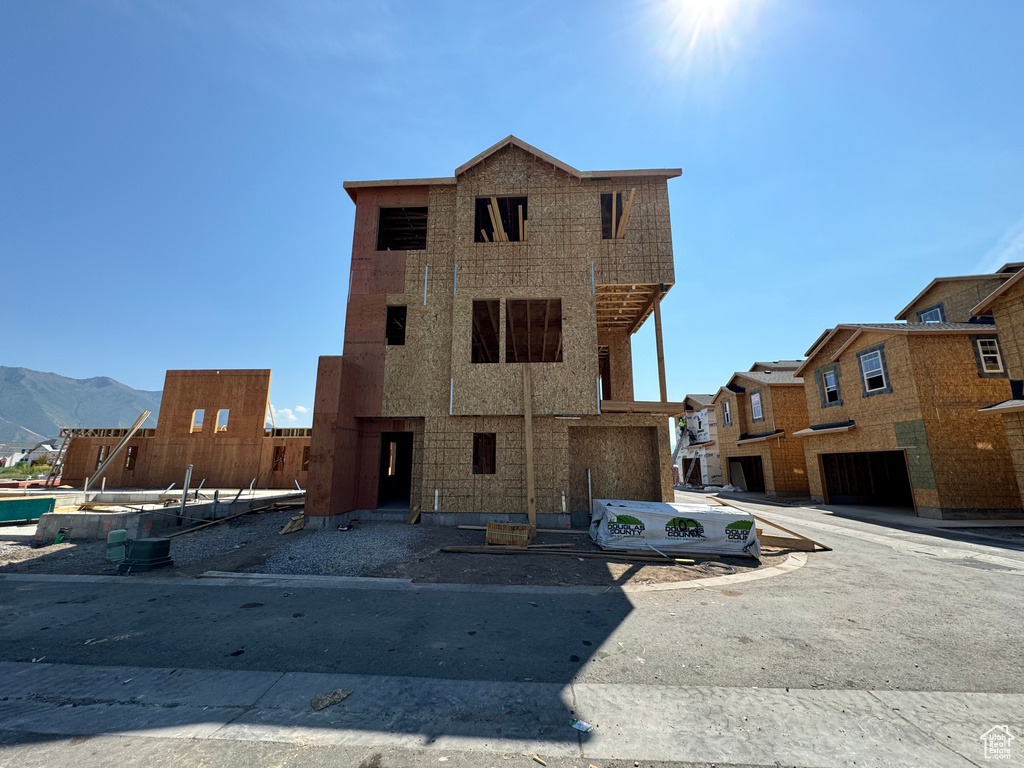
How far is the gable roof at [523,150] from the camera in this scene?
15844 mm

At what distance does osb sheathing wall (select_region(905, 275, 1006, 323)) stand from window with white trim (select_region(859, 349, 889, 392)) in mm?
7524

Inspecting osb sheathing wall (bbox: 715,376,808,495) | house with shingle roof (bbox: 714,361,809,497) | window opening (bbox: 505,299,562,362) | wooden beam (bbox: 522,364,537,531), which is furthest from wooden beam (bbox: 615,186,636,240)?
osb sheathing wall (bbox: 715,376,808,495)

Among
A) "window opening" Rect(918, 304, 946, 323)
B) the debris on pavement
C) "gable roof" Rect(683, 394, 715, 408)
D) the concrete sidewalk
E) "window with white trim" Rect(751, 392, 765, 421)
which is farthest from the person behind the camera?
"gable roof" Rect(683, 394, 715, 408)

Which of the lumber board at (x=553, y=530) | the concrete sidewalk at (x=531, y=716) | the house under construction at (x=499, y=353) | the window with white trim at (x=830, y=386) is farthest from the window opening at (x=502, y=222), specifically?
the window with white trim at (x=830, y=386)

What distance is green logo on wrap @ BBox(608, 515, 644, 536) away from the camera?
10.6 meters

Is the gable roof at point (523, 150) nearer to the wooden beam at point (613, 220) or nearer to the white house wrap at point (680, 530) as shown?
the wooden beam at point (613, 220)

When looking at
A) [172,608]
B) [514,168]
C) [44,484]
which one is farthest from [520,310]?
[44,484]

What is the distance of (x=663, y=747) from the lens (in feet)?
10.9

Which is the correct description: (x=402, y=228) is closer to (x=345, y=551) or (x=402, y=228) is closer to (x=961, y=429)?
(x=345, y=551)

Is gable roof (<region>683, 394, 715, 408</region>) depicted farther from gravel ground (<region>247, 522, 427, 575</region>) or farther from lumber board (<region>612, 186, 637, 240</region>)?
gravel ground (<region>247, 522, 427, 575</region>)

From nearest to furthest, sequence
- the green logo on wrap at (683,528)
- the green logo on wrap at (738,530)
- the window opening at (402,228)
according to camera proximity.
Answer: the green logo on wrap at (738,530)
the green logo on wrap at (683,528)
the window opening at (402,228)

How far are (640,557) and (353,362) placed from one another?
12118 millimetres

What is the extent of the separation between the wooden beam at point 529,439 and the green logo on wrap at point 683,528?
4302 millimetres

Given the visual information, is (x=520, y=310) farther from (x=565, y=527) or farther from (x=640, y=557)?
(x=640, y=557)
